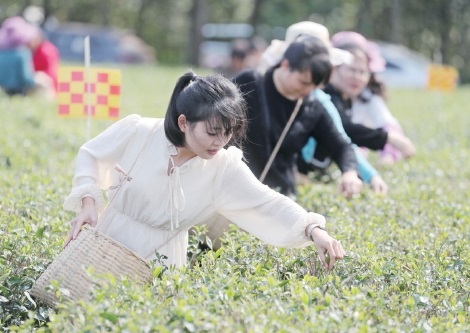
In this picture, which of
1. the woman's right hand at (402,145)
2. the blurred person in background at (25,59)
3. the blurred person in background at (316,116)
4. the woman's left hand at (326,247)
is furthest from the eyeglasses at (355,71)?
the blurred person in background at (25,59)

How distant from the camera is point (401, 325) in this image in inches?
137

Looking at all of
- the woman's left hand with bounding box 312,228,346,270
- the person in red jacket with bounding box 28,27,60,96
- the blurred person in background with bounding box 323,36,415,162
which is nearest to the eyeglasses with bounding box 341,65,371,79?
the blurred person in background with bounding box 323,36,415,162

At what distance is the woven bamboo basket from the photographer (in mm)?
3904

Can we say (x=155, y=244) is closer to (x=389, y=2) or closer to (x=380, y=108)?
(x=380, y=108)

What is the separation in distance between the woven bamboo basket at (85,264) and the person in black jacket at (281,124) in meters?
2.20

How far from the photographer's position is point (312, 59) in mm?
5707

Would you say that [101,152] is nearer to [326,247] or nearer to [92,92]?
[326,247]

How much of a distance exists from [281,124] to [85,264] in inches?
109

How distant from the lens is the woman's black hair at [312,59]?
5705mm

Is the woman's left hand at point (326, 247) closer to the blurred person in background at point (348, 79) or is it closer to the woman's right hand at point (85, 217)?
the woman's right hand at point (85, 217)

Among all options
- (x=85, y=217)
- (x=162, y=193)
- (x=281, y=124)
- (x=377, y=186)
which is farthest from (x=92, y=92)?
(x=85, y=217)

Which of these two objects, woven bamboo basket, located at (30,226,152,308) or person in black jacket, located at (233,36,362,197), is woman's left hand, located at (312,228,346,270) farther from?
person in black jacket, located at (233,36,362,197)

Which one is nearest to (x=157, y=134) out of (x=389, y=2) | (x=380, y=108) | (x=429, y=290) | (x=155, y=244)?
(x=155, y=244)

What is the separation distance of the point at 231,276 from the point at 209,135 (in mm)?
618
